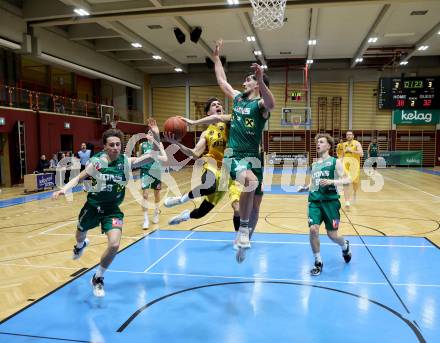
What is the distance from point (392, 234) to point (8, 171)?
1432cm

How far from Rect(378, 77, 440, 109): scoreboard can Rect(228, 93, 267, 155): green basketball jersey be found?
2211 cm

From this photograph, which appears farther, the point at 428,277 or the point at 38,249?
the point at 38,249

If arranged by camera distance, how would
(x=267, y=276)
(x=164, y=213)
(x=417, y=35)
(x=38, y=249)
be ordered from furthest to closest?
1. (x=417, y=35)
2. (x=164, y=213)
3. (x=38, y=249)
4. (x=267, y=276)

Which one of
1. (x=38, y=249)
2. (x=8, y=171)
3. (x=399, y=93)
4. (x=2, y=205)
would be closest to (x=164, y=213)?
(x=38, y=249)

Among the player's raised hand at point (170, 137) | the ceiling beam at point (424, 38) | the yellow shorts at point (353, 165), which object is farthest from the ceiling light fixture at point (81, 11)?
the ceiling beam at point (424, 38)

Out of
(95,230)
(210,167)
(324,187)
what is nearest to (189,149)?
Answer: (210,167)

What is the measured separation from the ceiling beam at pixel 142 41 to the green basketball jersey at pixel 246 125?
13.8m

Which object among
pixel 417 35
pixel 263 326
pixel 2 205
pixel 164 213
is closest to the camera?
pixel 263 326

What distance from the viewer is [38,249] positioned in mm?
6258

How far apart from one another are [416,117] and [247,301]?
23.8 m

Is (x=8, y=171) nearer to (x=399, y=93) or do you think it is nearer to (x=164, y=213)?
(x=164, y=213)

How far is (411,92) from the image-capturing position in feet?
75.9

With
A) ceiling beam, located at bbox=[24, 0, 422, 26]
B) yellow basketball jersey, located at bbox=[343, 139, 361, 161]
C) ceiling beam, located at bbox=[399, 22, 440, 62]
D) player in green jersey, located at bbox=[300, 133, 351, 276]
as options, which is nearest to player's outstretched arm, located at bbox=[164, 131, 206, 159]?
player in green jersey, located at bbox=[300, 133, 351, 276]

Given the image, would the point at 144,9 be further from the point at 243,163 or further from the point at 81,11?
the point at 243,163
